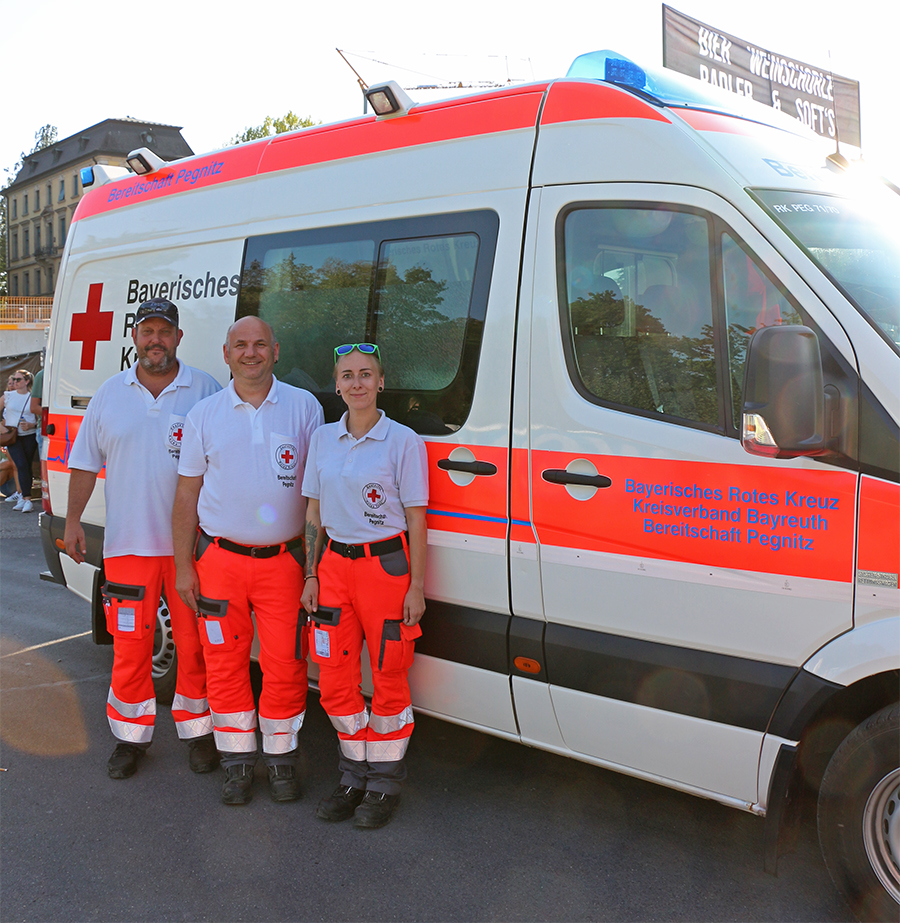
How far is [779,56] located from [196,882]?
236 inches

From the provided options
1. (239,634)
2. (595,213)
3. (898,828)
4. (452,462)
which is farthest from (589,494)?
(239,634)

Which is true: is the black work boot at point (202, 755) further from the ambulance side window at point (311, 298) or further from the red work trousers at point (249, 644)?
the ambulance side window at point (311, 298)

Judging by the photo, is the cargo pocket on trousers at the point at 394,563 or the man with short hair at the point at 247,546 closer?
the cargo pocket on trousers at the point at 394,563

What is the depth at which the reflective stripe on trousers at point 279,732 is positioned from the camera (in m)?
3.53

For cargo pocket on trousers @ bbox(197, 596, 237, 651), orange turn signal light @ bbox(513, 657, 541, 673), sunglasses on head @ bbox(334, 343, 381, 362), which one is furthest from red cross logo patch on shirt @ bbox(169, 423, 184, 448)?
orange turn signal light @ bbox(513, 657, 541, 673)

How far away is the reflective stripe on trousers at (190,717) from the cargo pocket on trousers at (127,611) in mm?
343

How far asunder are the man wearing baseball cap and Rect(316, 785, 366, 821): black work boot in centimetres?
72

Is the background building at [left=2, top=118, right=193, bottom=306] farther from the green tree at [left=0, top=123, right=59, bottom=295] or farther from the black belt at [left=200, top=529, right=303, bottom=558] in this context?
the black belt at [left=200, top=529, right=303, bottom=558]

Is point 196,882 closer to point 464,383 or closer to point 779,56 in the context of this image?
point 464,383

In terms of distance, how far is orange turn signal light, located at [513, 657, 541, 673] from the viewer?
119 inches

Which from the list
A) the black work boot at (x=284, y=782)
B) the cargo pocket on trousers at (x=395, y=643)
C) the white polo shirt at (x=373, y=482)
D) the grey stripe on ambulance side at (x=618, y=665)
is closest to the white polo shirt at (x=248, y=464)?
the white polo shirt at (x=373, y=482)

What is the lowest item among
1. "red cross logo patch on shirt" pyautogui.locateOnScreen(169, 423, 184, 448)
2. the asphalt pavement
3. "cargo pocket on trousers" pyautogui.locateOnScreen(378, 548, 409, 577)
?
the asphalt pavement

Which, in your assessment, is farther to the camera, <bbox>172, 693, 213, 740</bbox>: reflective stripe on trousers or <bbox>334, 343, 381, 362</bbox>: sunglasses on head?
<bbox>172, 693, 213, 740</bbox>: reflective stripe on trousers

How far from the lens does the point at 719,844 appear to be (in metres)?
3.16
